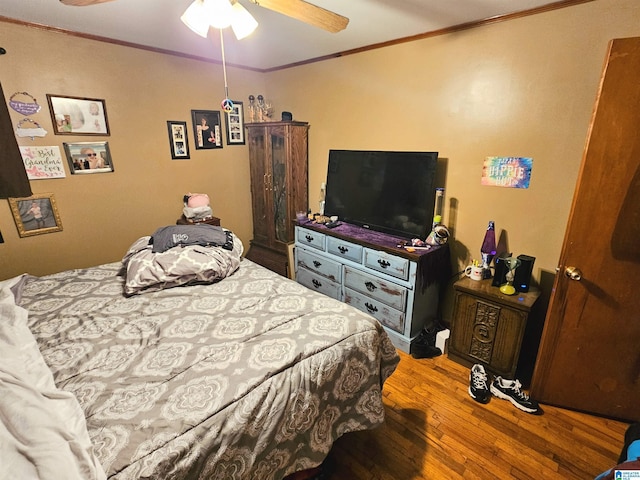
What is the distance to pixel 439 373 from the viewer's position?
7.15ft

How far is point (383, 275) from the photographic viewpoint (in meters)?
2.39

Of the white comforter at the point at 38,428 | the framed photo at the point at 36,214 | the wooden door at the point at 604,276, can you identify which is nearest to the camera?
the white comforter at the point at 38,428

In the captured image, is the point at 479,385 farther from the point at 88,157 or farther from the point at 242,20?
the point at 88,157

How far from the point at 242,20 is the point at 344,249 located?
1714 millimetres

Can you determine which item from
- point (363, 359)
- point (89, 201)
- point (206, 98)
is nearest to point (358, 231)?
point (363, 359)

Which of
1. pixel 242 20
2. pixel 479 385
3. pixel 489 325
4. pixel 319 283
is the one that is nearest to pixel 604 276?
pixel 489 325

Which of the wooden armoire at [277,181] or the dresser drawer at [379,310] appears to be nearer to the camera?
the dresser drawer at [379,310]

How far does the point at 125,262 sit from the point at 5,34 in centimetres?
188

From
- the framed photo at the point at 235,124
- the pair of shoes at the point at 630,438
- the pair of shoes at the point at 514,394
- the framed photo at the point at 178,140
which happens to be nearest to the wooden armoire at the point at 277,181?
the framed photo at the point at 235,124

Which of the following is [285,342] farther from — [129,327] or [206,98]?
[206,98]

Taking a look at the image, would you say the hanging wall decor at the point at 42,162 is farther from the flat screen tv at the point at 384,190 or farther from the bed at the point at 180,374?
the flat screen tv at the point at 384,190

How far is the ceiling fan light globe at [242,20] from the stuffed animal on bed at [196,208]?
1.93m

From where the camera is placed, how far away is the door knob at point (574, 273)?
162 centimetres

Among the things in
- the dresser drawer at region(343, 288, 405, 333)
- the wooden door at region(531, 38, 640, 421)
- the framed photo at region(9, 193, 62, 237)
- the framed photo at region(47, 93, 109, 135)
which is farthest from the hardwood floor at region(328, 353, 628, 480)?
the framed photo at region(47, 93, 109, 135)
